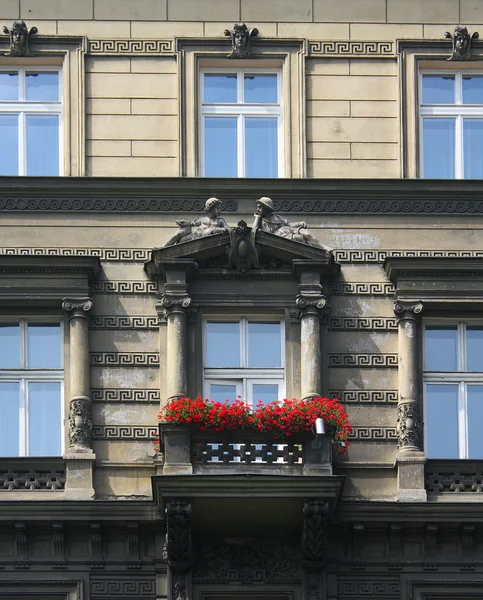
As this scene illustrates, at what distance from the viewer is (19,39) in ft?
118

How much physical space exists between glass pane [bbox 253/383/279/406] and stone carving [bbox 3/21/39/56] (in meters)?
5.90

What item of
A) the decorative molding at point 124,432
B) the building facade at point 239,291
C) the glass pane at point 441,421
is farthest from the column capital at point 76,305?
the glass pane at point 441,421

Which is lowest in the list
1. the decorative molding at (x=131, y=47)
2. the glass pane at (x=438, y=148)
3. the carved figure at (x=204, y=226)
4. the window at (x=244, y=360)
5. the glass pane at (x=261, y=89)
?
the window at (x=244, y=360)

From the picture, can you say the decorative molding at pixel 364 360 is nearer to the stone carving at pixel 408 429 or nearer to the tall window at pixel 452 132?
the stone carving at pixel 408 429

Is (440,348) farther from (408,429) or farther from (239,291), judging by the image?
(239,291)

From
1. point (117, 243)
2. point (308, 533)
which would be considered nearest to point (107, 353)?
point (117, 243)

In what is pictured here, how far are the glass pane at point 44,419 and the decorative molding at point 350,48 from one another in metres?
6.18

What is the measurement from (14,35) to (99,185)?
2.58 m

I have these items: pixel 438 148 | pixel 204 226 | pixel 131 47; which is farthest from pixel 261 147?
pixel 438 148

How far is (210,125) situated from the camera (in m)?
36.2

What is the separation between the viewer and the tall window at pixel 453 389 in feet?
114

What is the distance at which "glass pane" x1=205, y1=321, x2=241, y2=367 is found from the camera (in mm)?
34875

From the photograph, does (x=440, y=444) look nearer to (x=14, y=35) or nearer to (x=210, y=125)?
(x=210, y=125)

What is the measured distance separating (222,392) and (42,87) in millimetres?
5252
